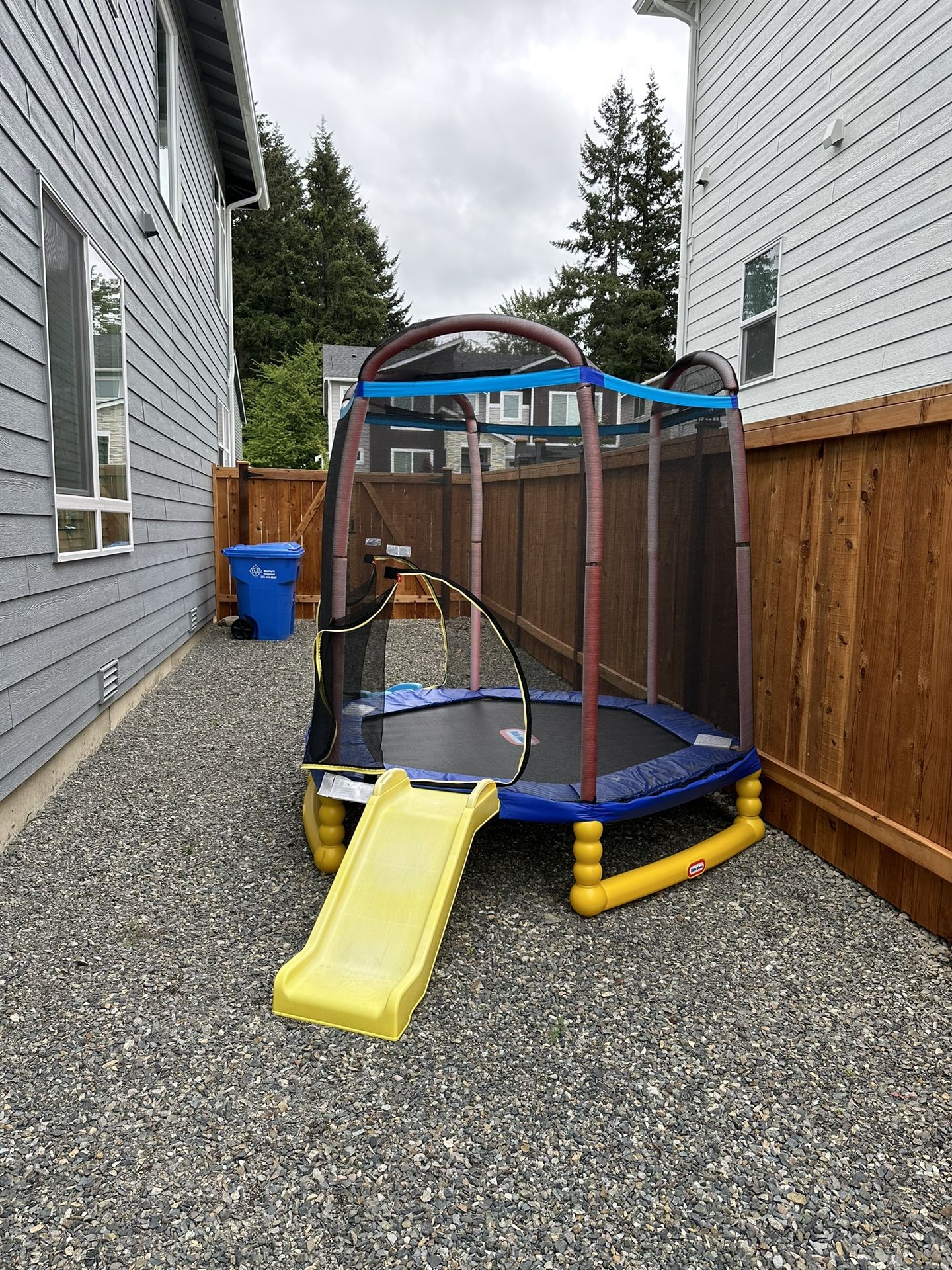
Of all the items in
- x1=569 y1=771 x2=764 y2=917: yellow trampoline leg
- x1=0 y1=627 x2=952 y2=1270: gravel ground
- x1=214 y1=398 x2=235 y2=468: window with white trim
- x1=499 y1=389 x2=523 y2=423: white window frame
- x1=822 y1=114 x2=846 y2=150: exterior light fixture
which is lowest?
x1=0 y1=627 x2=952 y2=1270: gravel ground

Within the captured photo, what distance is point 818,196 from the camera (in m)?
5.52

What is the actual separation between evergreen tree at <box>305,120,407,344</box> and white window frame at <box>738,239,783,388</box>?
23.7 metres

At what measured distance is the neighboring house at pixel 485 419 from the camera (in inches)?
116

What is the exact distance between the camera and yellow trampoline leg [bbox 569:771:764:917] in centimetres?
260

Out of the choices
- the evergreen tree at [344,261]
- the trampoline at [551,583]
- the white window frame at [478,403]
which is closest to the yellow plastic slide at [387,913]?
the trampoline at [551,583]

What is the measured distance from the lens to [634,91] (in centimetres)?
2823

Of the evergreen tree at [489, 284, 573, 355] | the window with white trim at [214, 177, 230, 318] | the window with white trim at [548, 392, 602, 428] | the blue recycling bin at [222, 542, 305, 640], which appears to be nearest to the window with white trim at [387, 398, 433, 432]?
the window with white trim at [548, 392, 602, 428]

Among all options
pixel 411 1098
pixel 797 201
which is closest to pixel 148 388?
pixel 797 201

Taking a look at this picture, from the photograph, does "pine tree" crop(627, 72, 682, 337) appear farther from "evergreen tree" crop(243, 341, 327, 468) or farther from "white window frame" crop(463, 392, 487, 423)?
"white window frame" crop(463, 392, 487, 423)

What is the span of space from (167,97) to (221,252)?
14.0ft

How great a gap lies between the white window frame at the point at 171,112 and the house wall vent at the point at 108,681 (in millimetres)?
3738

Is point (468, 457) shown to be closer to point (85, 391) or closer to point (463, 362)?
point (463, 362)

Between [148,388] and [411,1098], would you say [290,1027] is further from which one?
[148,388]

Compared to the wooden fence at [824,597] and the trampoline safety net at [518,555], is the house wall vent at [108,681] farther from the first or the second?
the wooden fence at [824,597]
